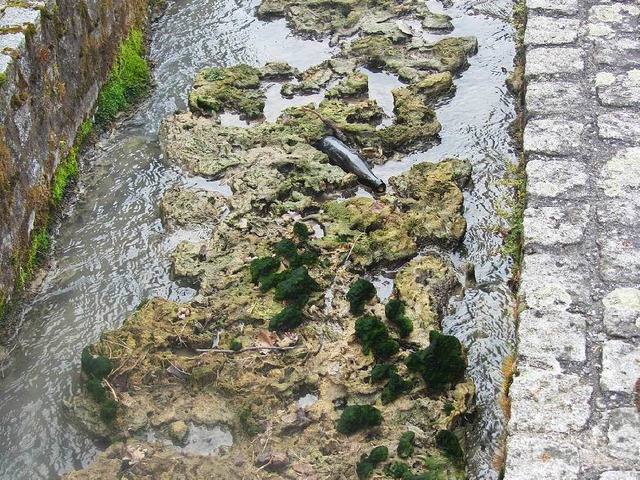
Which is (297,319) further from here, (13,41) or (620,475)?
(13,41)

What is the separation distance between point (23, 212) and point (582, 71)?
393cm

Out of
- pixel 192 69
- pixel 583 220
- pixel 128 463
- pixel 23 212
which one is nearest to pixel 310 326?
pixel 128 463

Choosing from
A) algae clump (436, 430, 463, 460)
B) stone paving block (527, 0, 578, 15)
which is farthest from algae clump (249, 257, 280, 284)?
stone paving block (527, 0, 578, 15)

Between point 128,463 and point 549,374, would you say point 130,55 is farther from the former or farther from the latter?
point 549,374

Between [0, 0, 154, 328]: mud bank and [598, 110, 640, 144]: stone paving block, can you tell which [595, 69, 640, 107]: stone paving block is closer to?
[598, 110, 640, 144]: stone paving block

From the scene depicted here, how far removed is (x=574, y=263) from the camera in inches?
181

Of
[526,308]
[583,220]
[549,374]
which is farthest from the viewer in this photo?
[583,220]

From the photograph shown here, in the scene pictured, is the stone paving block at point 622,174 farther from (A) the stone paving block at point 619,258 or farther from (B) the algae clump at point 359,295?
(B) the algae clump at point 359,295

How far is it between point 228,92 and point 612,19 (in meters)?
3.05

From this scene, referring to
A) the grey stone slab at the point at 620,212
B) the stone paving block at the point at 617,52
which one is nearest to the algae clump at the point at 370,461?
the grey stone slab at the point at 620,212

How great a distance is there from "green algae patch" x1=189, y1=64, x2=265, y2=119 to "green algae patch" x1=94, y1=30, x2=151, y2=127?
51 cm

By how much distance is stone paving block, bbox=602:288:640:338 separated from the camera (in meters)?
4.17

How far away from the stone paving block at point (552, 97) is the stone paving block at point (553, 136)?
0.12m

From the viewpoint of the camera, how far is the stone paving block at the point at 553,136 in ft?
17.8
